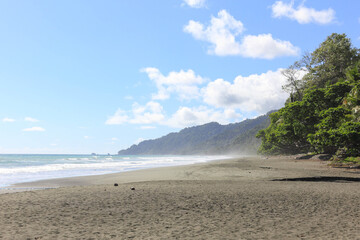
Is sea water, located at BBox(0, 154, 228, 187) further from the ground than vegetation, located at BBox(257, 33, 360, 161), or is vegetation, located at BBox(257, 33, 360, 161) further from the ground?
vegetation, located at BBox(257, 33, 360, 161)

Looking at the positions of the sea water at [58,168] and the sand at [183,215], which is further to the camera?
the sea water at [58,168]

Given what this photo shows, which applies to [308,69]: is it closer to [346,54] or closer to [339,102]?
[346,54]

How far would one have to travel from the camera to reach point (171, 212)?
313 inches

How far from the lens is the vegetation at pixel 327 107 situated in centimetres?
2401

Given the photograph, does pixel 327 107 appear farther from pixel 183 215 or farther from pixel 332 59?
pixel 183 215

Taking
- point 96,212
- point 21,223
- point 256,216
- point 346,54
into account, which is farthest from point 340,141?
point 346,54

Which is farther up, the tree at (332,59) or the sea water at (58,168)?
the tree at (332,59)

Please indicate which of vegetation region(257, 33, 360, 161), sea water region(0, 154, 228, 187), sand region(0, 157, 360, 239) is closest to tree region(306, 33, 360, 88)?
vegetation region(257, 33, 360, 161)

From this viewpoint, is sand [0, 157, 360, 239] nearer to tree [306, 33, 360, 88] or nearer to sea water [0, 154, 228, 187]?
sea water [0, 154, 228, 187]

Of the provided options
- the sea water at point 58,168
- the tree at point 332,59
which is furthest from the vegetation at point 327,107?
the sea water at point 58,168

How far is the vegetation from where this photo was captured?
24.0 m

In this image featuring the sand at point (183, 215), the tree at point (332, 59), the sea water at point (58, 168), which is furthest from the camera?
the tree at point (332, 59)

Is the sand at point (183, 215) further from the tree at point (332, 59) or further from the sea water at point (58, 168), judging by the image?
the tree at point (332, 59)

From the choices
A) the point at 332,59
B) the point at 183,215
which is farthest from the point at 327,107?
the point at 183,215
